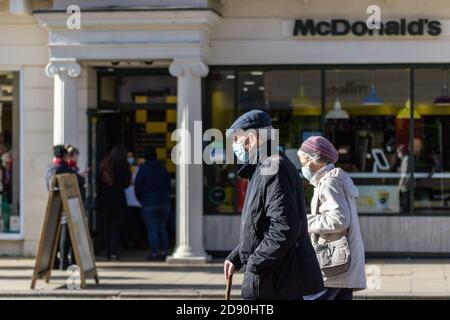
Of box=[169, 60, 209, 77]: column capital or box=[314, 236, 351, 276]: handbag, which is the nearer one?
box=[314, 236, 351, 276]: handbag

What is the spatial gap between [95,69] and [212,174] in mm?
2666

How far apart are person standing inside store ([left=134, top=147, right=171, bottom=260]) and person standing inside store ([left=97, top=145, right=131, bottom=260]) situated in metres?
0.24

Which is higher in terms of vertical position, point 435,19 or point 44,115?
point 435,19

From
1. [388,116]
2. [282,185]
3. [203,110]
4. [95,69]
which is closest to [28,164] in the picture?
[95,69]

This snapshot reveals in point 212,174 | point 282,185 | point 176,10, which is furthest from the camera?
point 212,174

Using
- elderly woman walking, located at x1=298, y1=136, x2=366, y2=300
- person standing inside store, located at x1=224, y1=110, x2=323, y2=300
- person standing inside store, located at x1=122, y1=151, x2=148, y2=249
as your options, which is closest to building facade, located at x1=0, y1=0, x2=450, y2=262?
person standing inside store, located at x1=122, y1=151, x2=148, y2=249

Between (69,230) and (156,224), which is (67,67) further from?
(69,230)

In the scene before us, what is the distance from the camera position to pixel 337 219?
26.6 feet

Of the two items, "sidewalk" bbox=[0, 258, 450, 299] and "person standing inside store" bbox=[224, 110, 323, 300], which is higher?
"person standing inside store" bbox=[224, 110, 323, 300]

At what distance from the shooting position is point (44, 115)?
58.2 ft

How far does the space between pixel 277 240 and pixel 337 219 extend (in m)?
1.44

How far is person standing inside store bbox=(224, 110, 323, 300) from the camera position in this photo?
6.81 metres

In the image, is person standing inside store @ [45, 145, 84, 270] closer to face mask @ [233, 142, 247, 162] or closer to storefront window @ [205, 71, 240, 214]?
storefront window @ [205, 71, 240, 214]

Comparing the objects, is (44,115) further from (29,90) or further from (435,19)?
(435,19)
